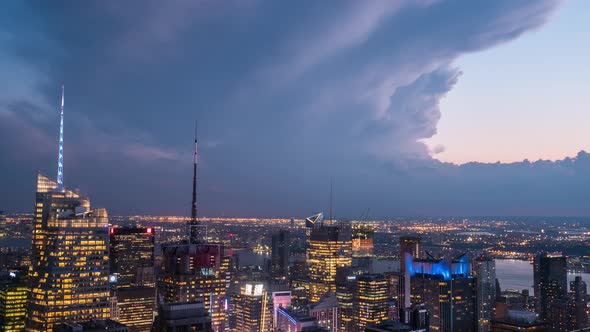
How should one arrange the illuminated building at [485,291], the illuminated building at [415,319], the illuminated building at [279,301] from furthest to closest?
the illuminated building at [485,291], the illuminated building at [279,301], the illuminated building at [415,319]

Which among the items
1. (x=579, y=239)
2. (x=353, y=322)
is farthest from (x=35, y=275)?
(x=579, y=239)

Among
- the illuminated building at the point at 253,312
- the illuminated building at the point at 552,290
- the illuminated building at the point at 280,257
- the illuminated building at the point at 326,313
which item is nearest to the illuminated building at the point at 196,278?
the illuminated building at the point at 253,312

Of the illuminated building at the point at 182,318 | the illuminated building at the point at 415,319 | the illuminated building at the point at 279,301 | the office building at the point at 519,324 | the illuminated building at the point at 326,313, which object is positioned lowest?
the illuminated building at the point at 326,313

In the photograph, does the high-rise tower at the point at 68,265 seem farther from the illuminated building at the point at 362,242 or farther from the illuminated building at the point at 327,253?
the illuminated building at the point at 362,242

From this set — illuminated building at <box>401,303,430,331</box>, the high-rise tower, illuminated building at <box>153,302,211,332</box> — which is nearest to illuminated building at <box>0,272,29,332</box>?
the high-rise tower

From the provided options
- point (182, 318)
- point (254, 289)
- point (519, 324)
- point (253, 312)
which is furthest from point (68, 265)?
point (519, 324)
